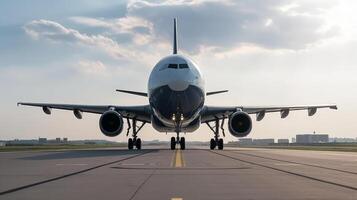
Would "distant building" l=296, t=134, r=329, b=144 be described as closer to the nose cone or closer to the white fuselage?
the white fuselage

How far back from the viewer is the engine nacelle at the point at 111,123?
36.2 meters

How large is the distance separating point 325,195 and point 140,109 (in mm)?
30640

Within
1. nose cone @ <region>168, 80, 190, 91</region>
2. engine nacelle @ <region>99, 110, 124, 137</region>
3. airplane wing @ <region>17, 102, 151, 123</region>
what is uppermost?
nose cone @ <region>168, 80, 190, 91</region>

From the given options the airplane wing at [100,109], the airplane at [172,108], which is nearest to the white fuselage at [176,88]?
the airplane at [172,108]

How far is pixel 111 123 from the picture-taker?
36.4 m

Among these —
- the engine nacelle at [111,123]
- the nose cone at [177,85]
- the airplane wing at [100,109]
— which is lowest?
the engine nacelle at [111,123]

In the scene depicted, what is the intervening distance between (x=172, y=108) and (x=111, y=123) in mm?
4816

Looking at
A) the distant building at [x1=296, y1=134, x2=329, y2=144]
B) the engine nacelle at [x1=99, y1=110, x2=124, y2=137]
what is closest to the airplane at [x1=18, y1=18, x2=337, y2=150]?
the engine nacelle at [x1=99, y1=110, x2=124, y2=137]

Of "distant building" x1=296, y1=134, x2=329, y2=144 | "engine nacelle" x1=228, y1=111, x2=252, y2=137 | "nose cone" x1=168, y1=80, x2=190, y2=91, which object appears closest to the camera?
"nose cone" x1=168, y1=80, x2=190, y2=91

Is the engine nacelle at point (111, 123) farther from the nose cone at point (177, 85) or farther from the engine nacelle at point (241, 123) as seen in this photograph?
the engine nacelle at point (241, 123)

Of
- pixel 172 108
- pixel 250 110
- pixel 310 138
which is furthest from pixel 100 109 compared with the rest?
pixel 310 138

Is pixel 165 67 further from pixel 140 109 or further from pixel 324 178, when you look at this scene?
pixel 324 178

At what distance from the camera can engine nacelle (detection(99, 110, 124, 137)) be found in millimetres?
36219

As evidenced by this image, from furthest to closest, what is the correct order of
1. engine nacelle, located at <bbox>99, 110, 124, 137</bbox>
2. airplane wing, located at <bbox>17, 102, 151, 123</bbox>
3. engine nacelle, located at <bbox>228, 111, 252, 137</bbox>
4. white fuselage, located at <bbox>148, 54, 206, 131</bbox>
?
airplane wing, located at <bbox>17, 102, 151, 123</bbox>, engine nacelle, located at <bbox>228, 111, 252, 137</bbox>, engine nacelle, located at <bbox>99, 110, 124, 137</bbox>, white fuselage, located at <bbox>148, 54, 206, 131</bbox>
